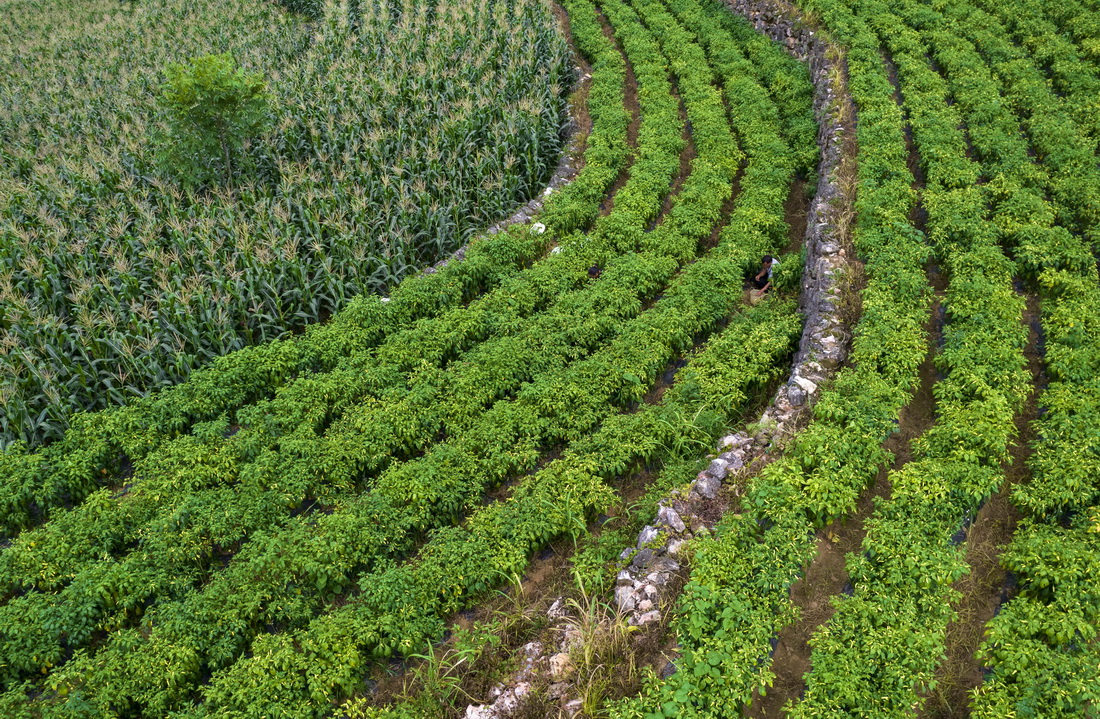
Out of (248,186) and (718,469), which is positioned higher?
(248,186)

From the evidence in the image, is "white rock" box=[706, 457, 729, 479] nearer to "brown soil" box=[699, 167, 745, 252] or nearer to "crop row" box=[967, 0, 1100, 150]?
"brown soil" box=[699, 167, 745, 252]

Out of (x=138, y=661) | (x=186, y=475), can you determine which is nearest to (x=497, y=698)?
(x=138, y=661)

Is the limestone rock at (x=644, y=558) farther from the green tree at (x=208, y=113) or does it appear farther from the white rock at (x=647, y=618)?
the green tree at (x=208, y=113)

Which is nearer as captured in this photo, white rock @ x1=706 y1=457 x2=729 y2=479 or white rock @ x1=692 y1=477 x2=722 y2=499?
white rock @ x1=692 y1=477 x2=722 y2=499

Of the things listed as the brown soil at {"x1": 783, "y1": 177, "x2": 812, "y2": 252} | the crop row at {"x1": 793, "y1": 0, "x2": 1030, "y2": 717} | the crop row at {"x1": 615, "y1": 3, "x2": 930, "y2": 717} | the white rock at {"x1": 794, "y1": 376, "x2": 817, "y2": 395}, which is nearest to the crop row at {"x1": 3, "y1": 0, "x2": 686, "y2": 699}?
the white rock at {"x1": 794, "y1": 376, "x2": 817, "y2": 395}

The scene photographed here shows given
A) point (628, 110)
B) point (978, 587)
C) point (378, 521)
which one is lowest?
point (978, 587)

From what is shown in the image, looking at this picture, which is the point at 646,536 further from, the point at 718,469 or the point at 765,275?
the point at 765,275

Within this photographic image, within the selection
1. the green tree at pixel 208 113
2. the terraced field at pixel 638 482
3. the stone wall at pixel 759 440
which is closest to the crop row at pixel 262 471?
the terraced field at pixel 638 482

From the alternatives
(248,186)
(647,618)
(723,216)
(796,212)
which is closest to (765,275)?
(723,216)
